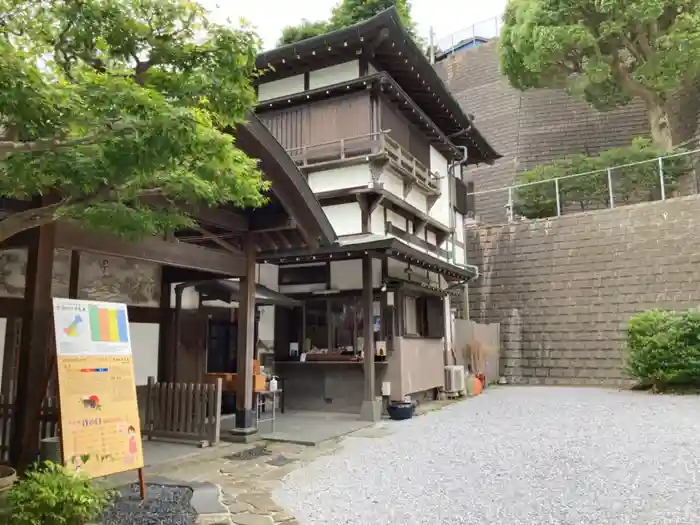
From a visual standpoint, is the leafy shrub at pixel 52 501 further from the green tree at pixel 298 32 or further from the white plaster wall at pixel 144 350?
the green tree at pixel 298 32

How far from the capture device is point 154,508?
4.39m

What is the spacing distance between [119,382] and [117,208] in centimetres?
166

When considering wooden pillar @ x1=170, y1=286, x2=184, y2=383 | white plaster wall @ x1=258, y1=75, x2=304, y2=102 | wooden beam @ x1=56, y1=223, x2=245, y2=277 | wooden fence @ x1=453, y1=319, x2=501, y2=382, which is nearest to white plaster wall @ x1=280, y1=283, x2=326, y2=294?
wooden pillar @ x1=170, y1=286, x2=184, y2=383

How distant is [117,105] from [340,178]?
861cm

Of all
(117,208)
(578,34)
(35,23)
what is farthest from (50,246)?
(578,34)

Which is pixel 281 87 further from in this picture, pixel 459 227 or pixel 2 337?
pixel 2 337

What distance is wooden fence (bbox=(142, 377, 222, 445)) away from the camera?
734cm

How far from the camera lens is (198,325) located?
31.5ft

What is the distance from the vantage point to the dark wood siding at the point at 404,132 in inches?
466

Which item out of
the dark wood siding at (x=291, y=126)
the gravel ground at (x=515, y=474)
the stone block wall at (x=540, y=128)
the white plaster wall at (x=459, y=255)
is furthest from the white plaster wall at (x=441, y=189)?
the stone block wall at (x=540, y=128)

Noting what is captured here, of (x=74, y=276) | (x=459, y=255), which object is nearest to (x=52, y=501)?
(x=74, y=276)

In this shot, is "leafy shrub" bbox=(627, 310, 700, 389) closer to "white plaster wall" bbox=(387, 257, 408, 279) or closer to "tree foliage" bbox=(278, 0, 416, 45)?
"white plaster wall" bbox=(387, 257, 408, 279)

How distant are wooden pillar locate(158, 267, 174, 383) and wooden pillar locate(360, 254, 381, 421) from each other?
11.4ft

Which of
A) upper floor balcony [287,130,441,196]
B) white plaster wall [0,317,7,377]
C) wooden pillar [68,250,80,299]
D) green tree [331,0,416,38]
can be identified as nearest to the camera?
white plaster wall [0,317,7,377]
